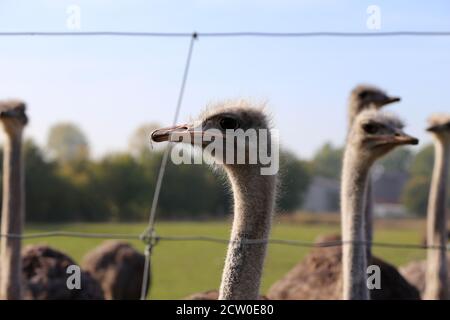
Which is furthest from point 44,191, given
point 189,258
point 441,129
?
point 441,129

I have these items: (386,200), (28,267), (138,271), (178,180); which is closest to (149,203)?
(178,180)

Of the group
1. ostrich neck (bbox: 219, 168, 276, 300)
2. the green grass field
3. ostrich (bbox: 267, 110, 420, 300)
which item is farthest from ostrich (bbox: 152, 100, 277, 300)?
the green grass field

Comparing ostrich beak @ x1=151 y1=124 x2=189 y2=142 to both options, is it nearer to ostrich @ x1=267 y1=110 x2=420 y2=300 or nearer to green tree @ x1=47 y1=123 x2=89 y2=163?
ostrich @ x1=267 y1=110 x2=420 y2=300

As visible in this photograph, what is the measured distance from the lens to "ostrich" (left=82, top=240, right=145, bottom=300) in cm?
930

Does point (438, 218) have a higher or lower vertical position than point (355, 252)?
higher

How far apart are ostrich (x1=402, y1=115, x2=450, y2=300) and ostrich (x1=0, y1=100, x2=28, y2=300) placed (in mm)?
2453

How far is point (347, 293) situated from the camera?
4723mm

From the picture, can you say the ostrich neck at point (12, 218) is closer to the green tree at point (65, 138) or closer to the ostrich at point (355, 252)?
the ostrich at point (355, 252)

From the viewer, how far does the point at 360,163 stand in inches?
207

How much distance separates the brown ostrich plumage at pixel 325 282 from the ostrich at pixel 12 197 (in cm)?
151

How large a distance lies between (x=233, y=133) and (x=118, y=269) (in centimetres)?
609

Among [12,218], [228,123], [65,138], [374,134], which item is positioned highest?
[65,138]

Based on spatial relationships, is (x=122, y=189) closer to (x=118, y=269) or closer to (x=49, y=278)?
(x=118, y=269)
